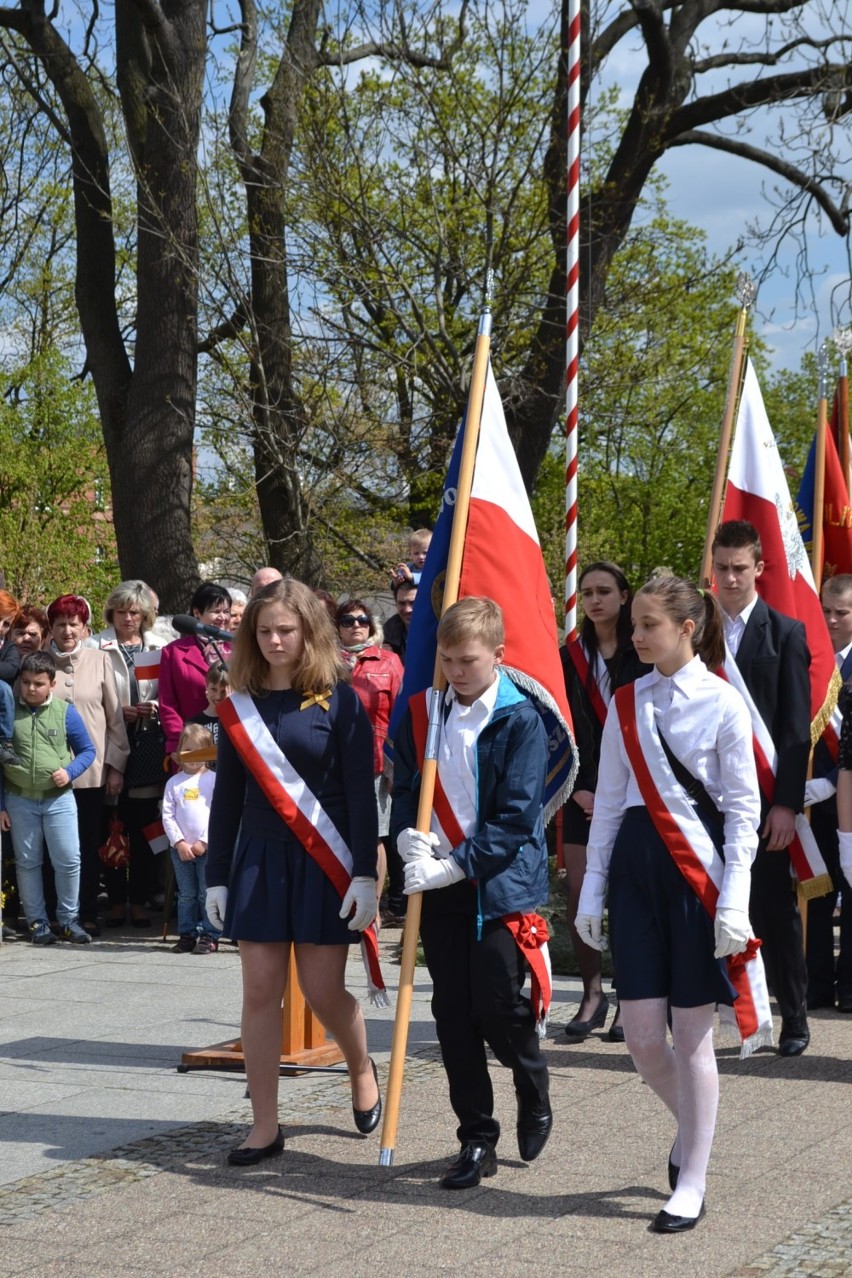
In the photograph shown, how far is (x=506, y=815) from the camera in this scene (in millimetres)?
5297

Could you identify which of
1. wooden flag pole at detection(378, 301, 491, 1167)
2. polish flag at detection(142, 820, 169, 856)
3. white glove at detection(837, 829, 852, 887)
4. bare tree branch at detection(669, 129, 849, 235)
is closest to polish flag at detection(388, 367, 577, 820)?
wooden flag pole at detection(378, 301, 491, 1167)

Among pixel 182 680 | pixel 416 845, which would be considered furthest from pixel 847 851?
pixel 182 680

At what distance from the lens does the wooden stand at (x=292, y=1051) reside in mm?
6887

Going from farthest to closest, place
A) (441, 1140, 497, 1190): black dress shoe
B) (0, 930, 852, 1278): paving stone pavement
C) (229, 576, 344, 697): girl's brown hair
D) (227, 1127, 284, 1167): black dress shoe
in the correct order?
(229, 576, 344, 697): girl's brown hair < (227, 1127, 284, 1167): black dress shoe < (441, 1140, 497, 1190): black dress shoe < (0, 930, 852, 1278): paving stone pavement

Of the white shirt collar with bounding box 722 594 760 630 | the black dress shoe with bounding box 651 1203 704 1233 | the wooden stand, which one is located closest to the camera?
the black dress shoe with bounding box 651 1203 704 1233

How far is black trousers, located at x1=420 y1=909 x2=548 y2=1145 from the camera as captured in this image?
531 cm

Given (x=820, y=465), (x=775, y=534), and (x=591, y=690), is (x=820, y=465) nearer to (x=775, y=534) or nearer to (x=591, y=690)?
(x=775, y=534)

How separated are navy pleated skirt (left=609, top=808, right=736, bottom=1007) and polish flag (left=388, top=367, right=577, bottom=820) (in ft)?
2.87

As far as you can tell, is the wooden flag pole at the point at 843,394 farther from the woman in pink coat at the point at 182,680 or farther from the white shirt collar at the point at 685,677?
the white shirt collar at the point at 685,677

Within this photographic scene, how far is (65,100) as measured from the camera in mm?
14250

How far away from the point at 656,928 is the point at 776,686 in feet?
7.26

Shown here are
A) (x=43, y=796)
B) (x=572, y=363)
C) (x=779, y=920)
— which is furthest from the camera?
(x=43, y=796)

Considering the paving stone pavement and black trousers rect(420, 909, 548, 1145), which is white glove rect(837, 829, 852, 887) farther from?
black trousers rect(420, 909, 548, 1145)

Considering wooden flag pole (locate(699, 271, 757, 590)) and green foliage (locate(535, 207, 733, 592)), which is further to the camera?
green foliage (locate(535, 207, 733, 592))
